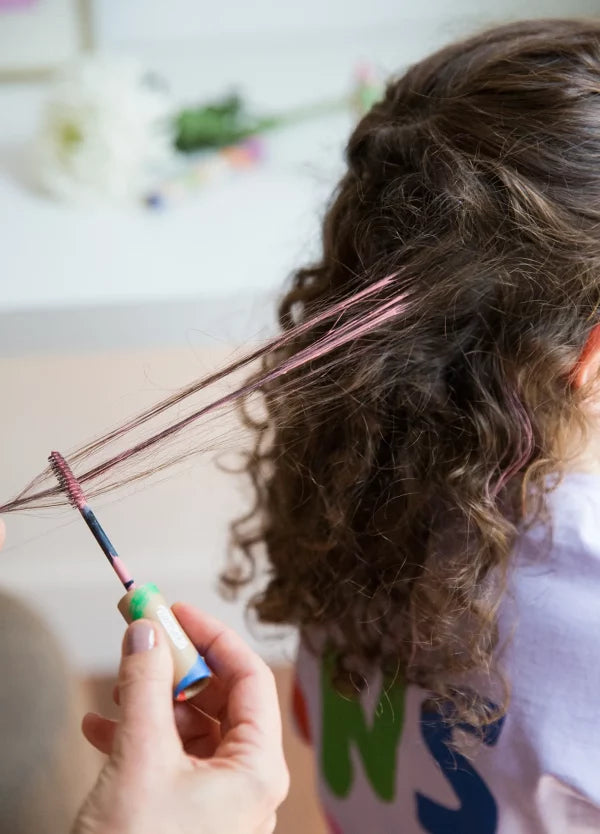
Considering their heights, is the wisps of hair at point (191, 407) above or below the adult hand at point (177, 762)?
above

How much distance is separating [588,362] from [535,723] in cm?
23

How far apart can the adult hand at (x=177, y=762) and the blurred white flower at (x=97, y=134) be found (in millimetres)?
732

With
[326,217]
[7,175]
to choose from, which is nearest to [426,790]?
[326,217]

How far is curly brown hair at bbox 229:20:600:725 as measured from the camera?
1.53 ft

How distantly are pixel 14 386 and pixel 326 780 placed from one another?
58cm

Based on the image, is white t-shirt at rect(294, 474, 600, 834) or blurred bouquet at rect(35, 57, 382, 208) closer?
white t-shirt at rect(294, 474, 600, 834)

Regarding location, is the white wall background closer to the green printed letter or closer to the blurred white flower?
the blurred white flower

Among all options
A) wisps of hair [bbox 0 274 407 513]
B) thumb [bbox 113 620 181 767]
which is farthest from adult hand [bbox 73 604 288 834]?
wisps of hair [bbox 0 274 407 513]

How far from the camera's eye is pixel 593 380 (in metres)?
0.52

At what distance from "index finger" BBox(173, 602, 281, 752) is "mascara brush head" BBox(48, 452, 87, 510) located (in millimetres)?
107

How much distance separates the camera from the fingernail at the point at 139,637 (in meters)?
0.39

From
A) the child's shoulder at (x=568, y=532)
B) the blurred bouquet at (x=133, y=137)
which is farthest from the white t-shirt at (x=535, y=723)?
the blurred bouquet at (x=133, y=137)

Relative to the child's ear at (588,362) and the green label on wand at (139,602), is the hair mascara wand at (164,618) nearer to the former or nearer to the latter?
the green label on wand at (139,602)

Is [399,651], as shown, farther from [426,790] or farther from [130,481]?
[130,481]
